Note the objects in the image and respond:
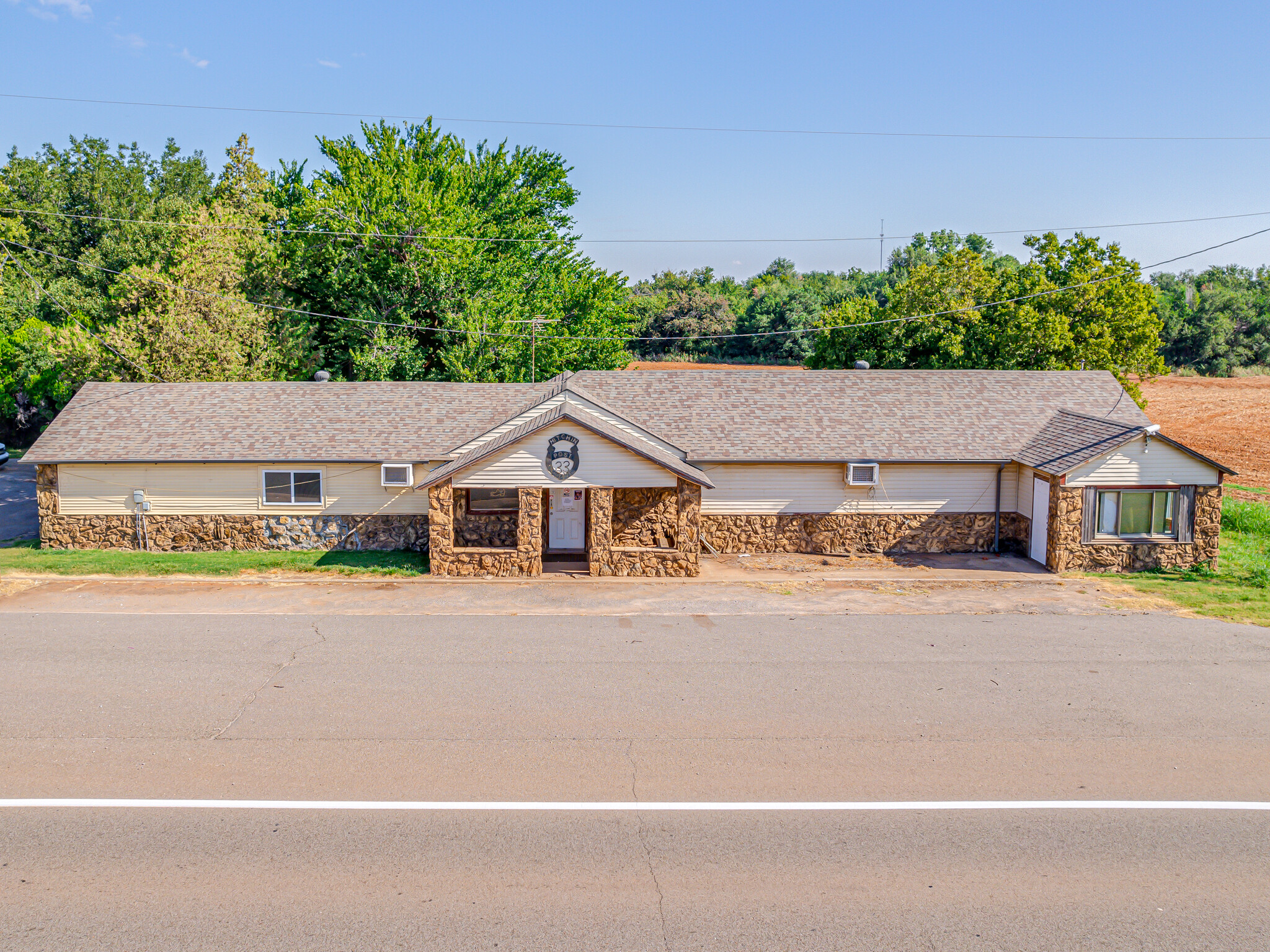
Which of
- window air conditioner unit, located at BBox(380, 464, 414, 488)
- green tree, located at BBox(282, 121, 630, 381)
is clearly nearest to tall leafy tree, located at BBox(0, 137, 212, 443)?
green tree, located at BBox(282, 121, 630, 381)

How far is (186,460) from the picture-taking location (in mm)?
21531

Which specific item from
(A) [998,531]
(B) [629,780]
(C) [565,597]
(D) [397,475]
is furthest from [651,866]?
(A) [998,531]

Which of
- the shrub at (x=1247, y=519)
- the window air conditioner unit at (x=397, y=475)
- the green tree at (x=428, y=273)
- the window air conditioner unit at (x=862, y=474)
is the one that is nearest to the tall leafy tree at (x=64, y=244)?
the green tree at (x=428, y=273)

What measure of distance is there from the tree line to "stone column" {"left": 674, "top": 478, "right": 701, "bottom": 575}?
622 inches

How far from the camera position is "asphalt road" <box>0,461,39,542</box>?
24.8 m

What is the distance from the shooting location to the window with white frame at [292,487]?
22.0 metres

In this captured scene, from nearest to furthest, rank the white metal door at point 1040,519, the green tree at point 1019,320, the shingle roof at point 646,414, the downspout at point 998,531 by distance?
the white metal door at point 1040,519 → the shingle roof at point 646,414 → the downspout at point 998,531 → the green tree at point 1019,320

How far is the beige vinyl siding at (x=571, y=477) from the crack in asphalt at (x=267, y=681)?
5.35 metres

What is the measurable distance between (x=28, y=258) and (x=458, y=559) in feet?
143

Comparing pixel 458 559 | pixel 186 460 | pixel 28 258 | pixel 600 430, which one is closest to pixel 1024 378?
pixel 600 430

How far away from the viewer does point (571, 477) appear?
1988 cm

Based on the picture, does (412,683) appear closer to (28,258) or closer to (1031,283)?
(1031,283)

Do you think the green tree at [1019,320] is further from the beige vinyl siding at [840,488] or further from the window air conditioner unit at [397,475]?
the window air conditioner unit at [397,475]

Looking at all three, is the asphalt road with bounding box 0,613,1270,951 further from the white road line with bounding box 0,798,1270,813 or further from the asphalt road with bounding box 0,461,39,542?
the asphalt road with bounding box 0,461,39,542
